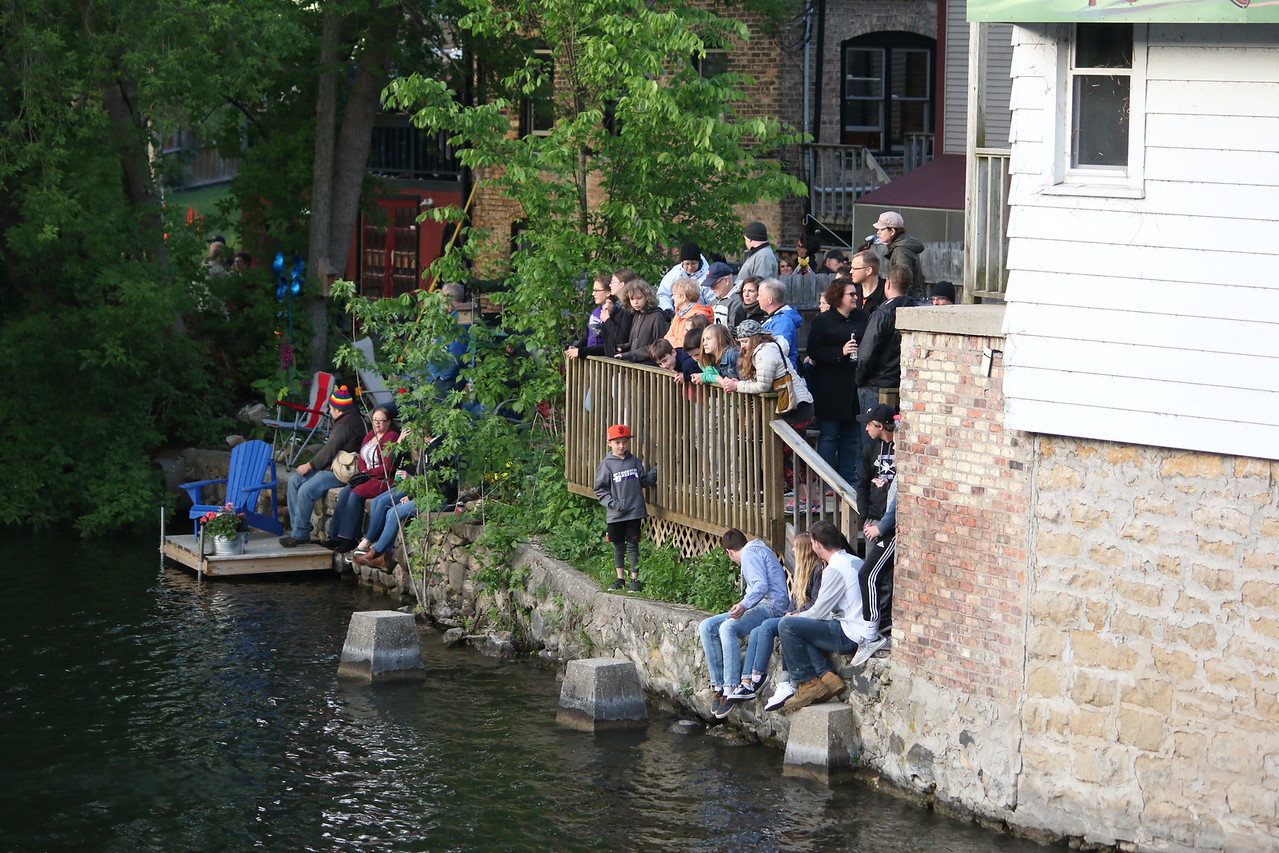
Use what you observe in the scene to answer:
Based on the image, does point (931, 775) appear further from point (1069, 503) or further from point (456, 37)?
point (456, 37)

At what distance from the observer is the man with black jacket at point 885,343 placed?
12.4 m

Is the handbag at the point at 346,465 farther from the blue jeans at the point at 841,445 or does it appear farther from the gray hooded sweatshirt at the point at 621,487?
the blue jeans at the point at 841,445

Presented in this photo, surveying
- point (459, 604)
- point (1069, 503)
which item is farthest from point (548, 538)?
point (1069, 503)

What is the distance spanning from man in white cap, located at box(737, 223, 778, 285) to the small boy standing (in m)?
2.19

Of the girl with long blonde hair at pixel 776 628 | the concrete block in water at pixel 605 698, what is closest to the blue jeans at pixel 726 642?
the girl with long blonde hair at pixel 776 628

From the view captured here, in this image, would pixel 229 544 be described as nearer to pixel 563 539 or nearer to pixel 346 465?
pixel 346 465

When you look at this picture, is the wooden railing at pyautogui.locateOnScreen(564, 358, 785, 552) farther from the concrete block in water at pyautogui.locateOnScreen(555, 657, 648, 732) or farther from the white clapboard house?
the white clapboard house

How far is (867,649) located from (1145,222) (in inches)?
140

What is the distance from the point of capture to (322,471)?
61.6 ft

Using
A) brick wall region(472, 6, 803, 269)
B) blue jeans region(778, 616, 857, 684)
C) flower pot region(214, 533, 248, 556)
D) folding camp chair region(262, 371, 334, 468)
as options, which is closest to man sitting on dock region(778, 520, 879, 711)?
blue jeans region(778, 616, 857, 684)

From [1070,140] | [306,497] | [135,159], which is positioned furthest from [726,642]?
[135,159]

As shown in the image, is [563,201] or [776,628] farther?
[563,201]

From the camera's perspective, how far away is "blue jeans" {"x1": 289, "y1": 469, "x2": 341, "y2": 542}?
18734mm

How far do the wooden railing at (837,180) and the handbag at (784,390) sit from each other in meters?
13.5
